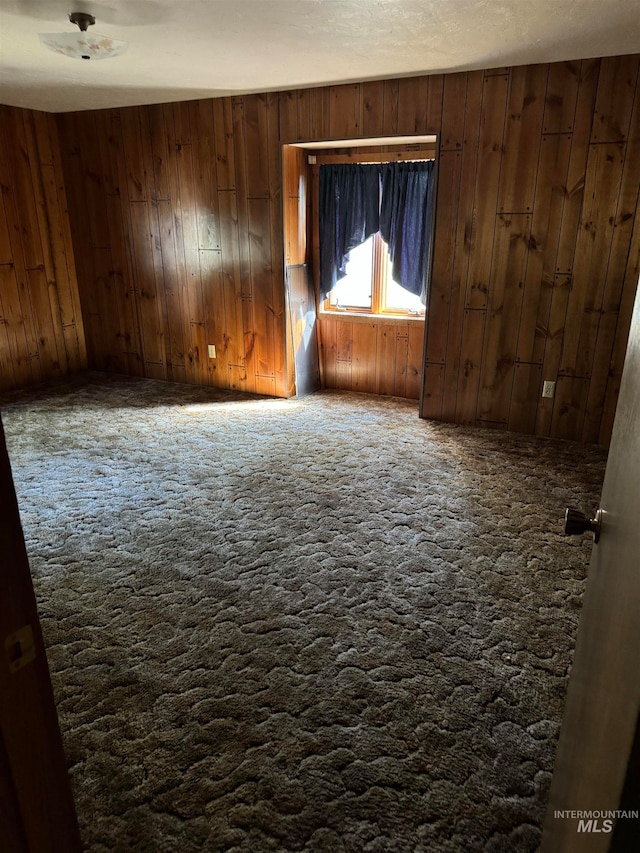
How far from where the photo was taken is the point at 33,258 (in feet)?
18.3

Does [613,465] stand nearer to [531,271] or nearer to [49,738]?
[49,738]

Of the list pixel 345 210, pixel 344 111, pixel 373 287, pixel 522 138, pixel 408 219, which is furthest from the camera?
pixel 373 287

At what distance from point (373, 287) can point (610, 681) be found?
16.3 feet

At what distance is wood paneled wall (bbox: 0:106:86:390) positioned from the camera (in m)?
5.30

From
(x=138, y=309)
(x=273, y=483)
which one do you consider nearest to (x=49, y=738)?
(x=273, y=483)

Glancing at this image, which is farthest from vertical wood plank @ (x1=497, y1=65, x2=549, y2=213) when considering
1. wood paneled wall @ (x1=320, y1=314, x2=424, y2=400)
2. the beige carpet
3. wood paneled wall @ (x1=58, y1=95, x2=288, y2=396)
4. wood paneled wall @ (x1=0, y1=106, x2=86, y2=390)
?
wood paneled wall @ (x1=0, y1=106, x2=86, y2=390)

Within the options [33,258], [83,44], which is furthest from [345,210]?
[33,258]

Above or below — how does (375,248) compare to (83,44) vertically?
below

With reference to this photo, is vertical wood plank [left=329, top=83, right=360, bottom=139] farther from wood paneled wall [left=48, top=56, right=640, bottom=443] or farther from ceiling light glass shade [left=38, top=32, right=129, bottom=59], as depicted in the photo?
ceiling light glass shade [left=38, top=32, right=129, bottom=59]

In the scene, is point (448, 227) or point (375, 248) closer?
point (448, 227)

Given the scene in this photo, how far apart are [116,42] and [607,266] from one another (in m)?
3.24

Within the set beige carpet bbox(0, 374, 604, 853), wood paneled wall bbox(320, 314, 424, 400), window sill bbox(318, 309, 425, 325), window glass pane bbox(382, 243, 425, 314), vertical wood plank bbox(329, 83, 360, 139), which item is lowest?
beige carpet bbox(0, 374, 604, 853)

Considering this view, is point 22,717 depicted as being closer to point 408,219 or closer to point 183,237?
point 408,219

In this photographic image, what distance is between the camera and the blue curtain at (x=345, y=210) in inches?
198
